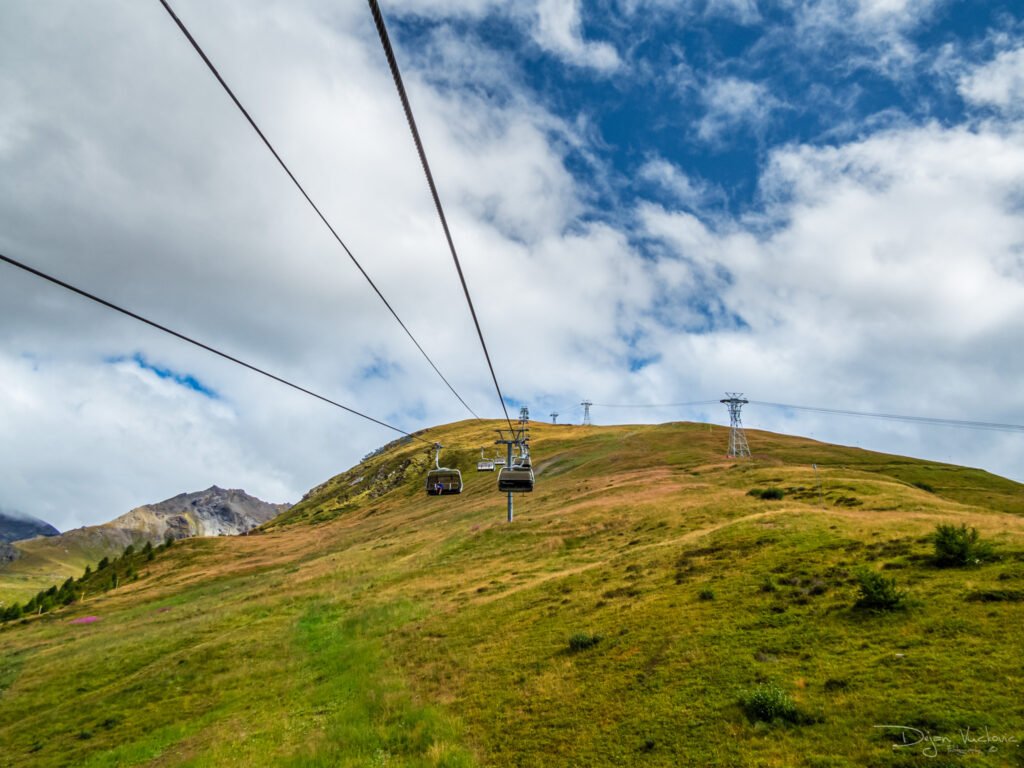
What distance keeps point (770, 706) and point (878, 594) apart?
865 cm

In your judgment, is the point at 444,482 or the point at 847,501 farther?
the point at 847,501

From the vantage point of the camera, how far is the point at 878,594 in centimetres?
2038

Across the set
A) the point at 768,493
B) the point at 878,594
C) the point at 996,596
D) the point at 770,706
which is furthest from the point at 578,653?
the point at 768,493

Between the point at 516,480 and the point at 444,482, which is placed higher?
the point at 516,480

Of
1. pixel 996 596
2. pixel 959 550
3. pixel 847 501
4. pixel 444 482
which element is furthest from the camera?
pixel 847 501

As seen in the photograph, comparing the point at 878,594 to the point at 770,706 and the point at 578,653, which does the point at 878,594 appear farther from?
the point at 578,653

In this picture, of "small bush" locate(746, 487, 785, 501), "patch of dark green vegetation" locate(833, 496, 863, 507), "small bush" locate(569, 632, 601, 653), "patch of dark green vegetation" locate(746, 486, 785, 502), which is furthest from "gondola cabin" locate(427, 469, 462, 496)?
"patch of dark green vegetation" locate(833, 496, 863, 507)

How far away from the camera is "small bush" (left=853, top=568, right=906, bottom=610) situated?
20141 mm

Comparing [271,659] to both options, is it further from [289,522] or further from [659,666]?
[289,522]

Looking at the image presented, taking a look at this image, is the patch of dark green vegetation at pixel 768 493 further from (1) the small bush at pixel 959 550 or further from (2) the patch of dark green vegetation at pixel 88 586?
(2) the patch of dark green vegetation at pixel 88 586

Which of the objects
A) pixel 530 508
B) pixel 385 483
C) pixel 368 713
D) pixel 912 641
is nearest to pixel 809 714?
pixel 912 641

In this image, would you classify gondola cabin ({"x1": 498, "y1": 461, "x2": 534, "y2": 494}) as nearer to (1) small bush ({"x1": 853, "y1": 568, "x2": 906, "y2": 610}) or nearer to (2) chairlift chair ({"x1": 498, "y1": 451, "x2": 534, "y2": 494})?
(2) chairlift chair ({"x1": 498, "y1": 451, "x2": 534, "y2": 494})

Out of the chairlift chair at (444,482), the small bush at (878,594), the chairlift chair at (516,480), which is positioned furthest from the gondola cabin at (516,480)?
the small bush at (878,594)

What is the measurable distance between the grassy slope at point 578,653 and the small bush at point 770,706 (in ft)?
1.31
